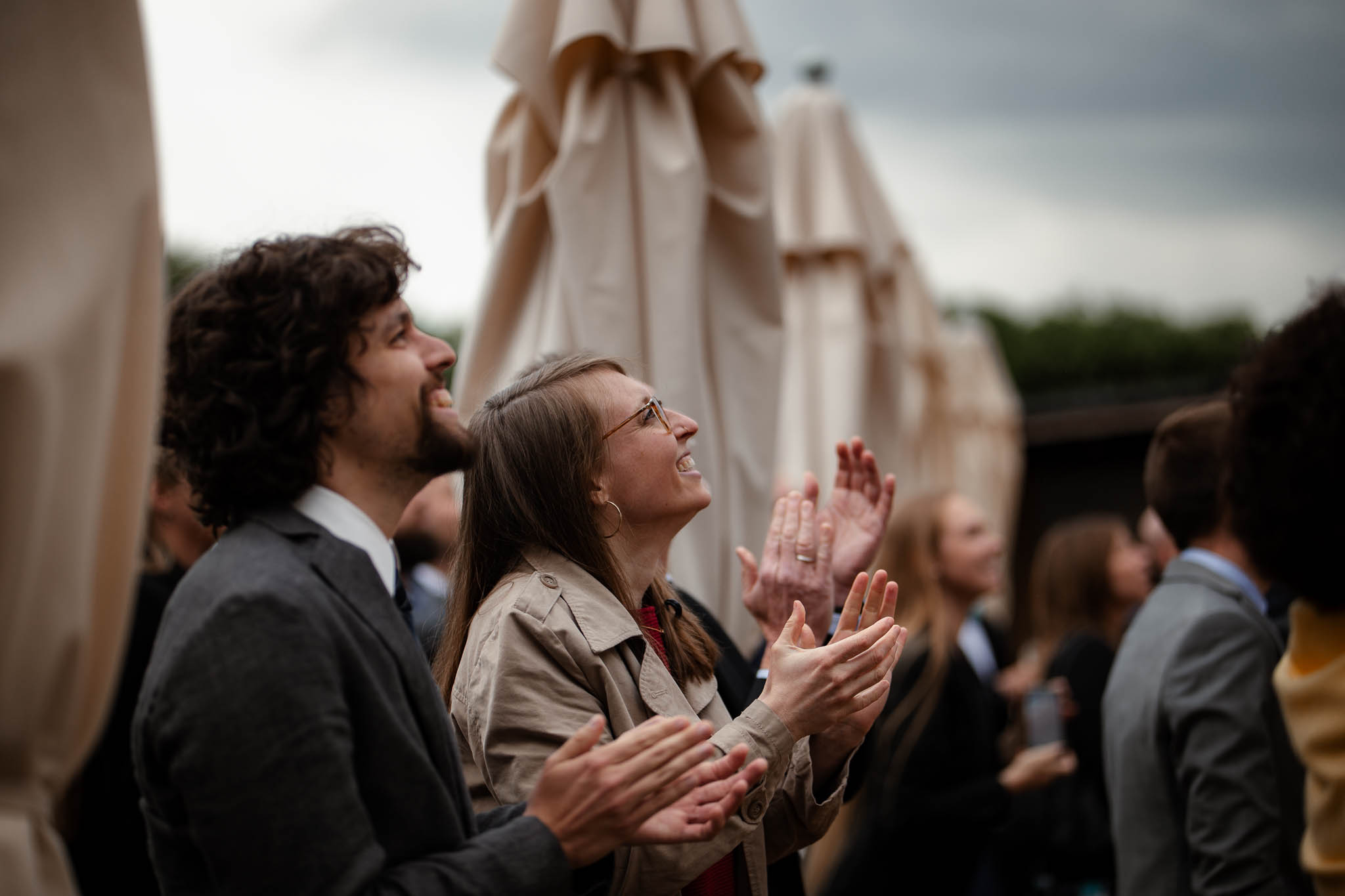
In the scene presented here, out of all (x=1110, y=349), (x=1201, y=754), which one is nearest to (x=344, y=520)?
(x=1201, y=754)

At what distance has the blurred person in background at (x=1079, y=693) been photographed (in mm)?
4953

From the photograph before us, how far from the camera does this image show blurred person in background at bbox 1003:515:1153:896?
4.95m

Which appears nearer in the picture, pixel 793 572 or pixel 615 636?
pixel 615 636

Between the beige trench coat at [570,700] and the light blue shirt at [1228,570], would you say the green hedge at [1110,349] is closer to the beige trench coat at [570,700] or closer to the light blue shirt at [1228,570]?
the light blue shirt at [1228,570]

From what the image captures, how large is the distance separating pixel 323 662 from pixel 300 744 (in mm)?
116

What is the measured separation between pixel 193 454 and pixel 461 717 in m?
0.85

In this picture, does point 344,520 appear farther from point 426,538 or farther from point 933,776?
point 426,538

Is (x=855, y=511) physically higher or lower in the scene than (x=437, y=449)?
lower

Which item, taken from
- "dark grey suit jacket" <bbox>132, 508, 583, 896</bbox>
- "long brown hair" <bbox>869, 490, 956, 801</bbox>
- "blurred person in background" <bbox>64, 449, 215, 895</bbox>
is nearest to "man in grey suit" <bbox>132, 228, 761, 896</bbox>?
"dark grey suit jacket" <bbox>132, 508, 583, 896</bbox>

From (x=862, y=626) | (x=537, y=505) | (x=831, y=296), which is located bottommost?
(x=862, y=626)

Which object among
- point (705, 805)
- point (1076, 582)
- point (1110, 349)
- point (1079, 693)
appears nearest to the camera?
point (705, 805)

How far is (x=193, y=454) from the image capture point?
1805 mm

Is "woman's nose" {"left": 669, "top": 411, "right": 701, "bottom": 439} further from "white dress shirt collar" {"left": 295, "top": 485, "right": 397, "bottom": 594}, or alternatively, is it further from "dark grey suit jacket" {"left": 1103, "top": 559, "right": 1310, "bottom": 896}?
"dark grey suit jacket" {"left": 1103, "top": 559, "right": 1310, "bottom": 896}

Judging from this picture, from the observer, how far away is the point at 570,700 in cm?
216
